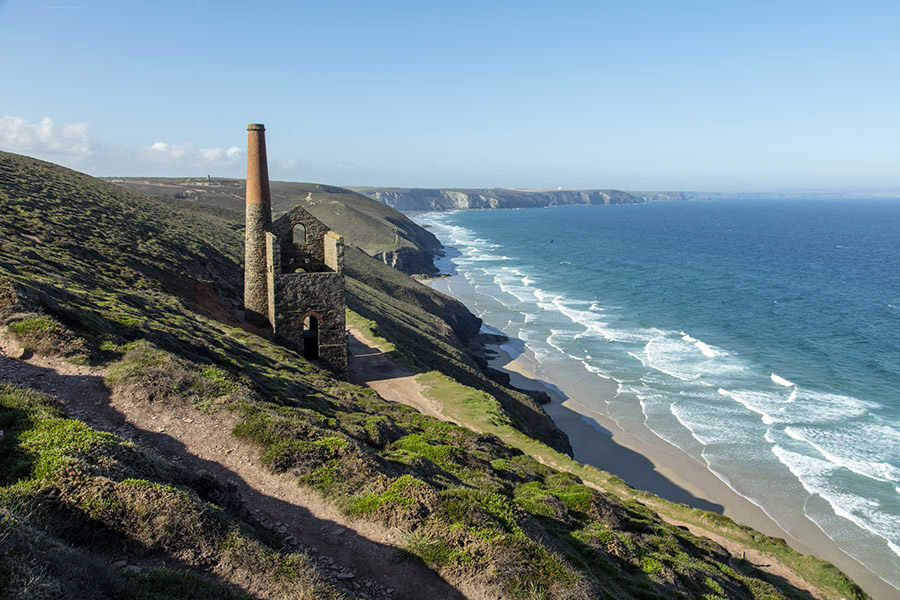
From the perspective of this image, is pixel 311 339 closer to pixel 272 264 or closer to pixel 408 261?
pixel 272 264

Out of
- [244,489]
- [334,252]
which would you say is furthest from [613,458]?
[244,489]

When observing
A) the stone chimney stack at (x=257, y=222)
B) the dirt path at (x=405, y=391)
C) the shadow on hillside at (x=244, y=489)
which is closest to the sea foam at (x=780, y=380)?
the dirt path at (x=405, y=391)

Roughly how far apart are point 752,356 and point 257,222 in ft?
141

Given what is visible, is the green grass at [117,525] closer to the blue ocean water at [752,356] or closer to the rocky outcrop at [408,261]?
the blue ocean water at [752,356]

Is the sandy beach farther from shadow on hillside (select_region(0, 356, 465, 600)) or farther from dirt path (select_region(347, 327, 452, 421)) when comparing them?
shadow on hillside (select_region(0, 356, 465, 600))

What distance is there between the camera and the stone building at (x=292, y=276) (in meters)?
24.8

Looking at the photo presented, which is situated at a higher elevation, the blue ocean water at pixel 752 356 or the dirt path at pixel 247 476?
the dirt path at pixel 247 476

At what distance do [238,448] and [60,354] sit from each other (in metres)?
5.37

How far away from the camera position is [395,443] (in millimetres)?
15062

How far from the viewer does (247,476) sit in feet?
33.5

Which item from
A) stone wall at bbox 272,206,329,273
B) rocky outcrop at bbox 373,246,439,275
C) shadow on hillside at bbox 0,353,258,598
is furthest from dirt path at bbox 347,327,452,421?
rocky outcrop at bbox 373,246,439,275

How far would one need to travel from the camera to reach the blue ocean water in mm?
28578

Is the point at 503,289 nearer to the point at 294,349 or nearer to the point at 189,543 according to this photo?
the point at 294,349

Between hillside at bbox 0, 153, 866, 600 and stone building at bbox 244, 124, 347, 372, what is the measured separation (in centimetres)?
277
